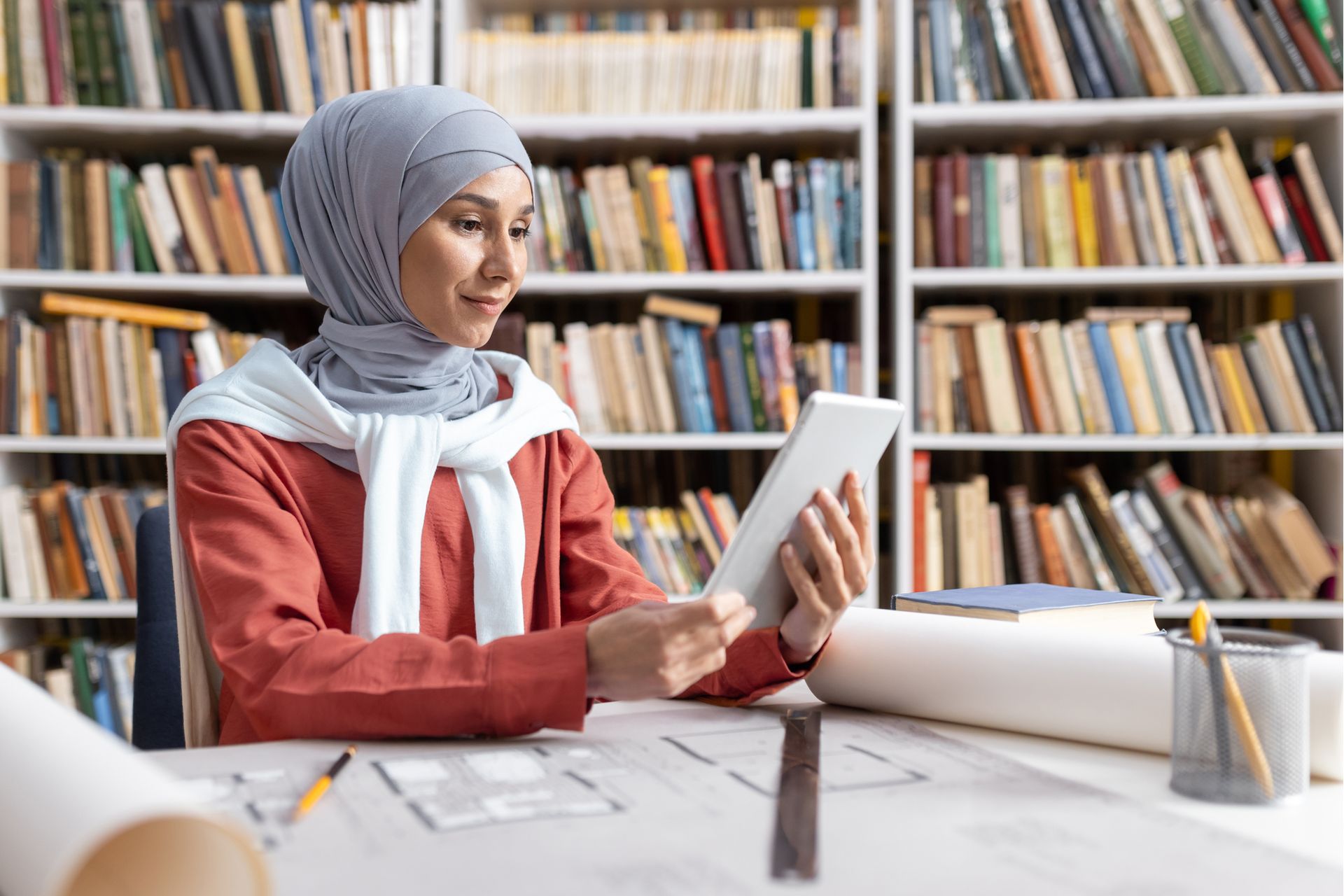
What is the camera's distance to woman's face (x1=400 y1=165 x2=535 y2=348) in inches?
47.6

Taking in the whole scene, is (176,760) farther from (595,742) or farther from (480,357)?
(480,357)

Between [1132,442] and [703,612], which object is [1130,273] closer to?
[1132,442]

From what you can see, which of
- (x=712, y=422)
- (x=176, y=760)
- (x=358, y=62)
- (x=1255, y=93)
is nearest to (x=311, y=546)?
(x=176, y=760)

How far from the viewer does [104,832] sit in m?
0.49

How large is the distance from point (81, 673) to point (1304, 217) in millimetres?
2750

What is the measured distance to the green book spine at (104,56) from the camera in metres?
2.37

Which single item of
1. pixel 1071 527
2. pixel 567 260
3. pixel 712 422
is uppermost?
pixel 567 260

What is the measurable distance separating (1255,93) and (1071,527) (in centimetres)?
96

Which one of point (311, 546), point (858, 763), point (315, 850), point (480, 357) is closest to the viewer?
point (315, 850)

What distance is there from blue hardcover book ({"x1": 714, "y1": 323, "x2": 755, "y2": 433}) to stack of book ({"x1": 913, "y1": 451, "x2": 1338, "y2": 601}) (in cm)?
38

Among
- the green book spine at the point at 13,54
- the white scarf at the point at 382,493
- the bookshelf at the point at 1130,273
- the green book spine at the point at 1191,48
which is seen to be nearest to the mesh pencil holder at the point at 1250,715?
the white scarf at the point at 382,493

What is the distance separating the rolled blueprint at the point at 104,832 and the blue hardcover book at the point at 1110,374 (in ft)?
7.03

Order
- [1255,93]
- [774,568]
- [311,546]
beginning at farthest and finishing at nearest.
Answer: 1. [1255,93]
2. [311,546]
3. [774,568]

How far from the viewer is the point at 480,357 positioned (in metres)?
1.41
